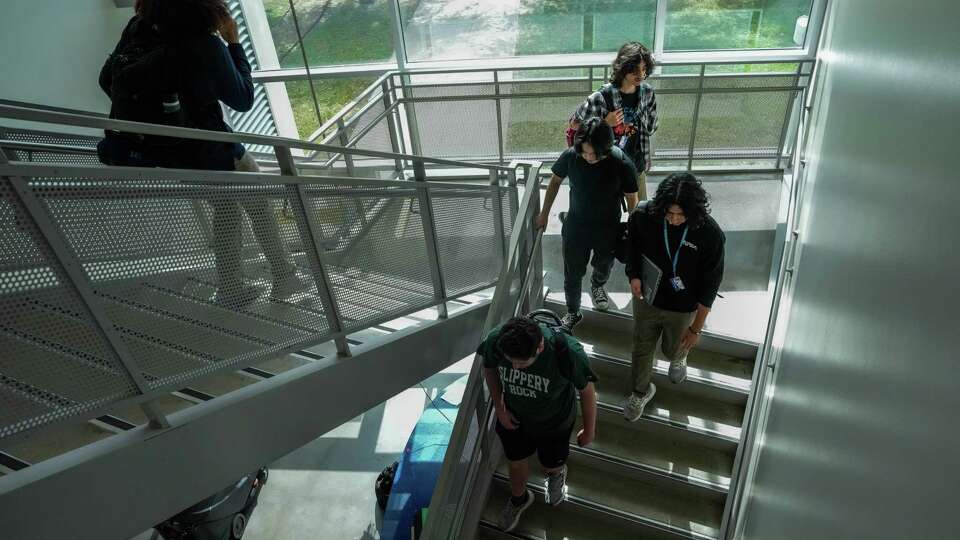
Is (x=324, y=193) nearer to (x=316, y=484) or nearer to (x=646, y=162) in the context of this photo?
(x=646, y=162)

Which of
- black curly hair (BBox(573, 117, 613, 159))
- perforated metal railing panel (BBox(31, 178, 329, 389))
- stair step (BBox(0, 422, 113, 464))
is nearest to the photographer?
perforated metal railing panel (BBox(31, 178, 329, 389))

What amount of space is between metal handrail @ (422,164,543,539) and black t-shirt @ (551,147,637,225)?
1.12 ft

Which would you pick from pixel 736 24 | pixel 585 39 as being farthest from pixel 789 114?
pixel 585 39

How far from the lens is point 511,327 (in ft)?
7.43

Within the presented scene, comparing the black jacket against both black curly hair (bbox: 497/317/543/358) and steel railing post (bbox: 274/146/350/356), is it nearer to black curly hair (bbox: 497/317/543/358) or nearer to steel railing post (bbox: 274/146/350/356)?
steel railing post (bbox: 274/146/350/356)

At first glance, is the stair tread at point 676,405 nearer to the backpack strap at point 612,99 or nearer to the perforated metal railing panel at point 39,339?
the backpack strap at point 612,99

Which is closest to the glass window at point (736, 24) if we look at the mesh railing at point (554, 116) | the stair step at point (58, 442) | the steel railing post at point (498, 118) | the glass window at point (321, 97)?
the mesh railing at point (554, 116)

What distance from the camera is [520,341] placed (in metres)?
2.19

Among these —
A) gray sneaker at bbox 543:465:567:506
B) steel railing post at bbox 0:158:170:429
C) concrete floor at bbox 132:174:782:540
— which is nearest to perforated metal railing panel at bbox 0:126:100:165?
steel railing post at bbox 0:158:170:429

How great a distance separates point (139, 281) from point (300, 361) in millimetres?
1124

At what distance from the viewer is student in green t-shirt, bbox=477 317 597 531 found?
88.4 inches

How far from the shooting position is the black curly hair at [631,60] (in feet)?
11.3

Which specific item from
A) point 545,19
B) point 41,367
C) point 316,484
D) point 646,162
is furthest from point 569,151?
point 316,484

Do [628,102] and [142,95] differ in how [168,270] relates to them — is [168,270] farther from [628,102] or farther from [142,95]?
[628,102]
